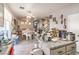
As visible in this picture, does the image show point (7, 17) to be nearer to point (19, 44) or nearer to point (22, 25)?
point (22, 25)

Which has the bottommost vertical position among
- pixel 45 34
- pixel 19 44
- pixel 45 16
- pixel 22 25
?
pixel 19 44

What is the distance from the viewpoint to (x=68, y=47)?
4.91ft

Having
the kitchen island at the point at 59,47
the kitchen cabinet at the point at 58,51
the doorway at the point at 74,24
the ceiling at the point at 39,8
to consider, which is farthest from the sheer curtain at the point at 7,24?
the doorway at the point at 74,24

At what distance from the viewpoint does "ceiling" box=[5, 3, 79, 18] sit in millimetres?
1442

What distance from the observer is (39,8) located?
1.45 metres

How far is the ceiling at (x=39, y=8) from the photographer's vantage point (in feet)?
4.73

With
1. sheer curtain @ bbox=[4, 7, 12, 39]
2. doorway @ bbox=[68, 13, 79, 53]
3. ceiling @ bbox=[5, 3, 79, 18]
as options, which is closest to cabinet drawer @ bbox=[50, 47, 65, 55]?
doorway @ bbox=[68, 13, 79, 53]

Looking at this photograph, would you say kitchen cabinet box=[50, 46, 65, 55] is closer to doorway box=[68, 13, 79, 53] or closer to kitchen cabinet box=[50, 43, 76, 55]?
kitchen cabinet box=[50, 43, 76, 55]

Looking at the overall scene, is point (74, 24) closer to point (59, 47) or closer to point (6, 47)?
point (59, 47)

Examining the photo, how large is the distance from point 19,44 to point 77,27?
756mm

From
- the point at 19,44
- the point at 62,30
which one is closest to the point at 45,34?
the point at 62,30

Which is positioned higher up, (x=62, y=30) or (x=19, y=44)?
(x=62, y=30)

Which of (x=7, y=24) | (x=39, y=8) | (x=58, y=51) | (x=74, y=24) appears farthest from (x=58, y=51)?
(x=7, y=24)

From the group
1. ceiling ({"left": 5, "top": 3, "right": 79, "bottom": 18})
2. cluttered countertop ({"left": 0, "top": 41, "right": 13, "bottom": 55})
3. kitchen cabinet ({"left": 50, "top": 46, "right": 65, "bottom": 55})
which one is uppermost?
ceiling ({"left": 5, "top": 3, "right": 79, "bottom": 18})
